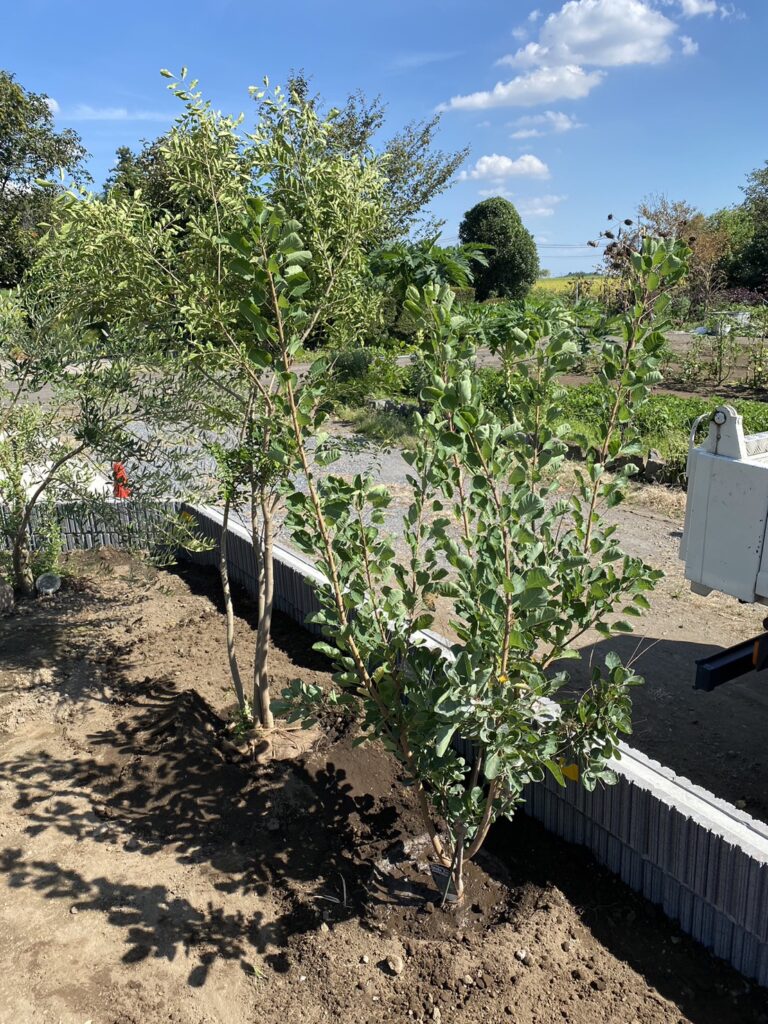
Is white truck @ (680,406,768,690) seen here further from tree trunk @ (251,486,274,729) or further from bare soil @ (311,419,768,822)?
tree trunk @ (251,486,274,729)

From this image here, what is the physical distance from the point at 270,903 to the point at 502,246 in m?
28.0

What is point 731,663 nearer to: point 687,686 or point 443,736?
point 687,686

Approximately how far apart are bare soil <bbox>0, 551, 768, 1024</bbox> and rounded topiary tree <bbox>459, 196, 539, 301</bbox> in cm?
2632

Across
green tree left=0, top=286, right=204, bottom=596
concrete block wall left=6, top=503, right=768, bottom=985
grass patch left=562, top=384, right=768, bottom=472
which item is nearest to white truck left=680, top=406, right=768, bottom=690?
concrete block wall left=6, top=503, right=768, bottom=985

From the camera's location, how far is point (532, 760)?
230cm

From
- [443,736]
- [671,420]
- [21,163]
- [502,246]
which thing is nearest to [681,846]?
[443,736]

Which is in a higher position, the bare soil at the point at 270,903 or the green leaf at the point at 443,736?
the green leaf at the point at 443,736

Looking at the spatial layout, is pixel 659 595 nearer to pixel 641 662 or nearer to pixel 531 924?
pixel 641 662

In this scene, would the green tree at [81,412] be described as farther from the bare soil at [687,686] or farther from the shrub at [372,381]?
the bare soil at [687,686]

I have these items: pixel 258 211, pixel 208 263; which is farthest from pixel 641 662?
pixel 258 211

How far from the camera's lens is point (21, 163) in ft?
59.7

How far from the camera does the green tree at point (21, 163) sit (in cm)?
1739

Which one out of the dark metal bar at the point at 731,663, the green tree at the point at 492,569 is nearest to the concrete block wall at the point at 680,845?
the green tree at the point at 492,569

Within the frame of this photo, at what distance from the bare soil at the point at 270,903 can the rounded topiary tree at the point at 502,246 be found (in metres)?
26.3
